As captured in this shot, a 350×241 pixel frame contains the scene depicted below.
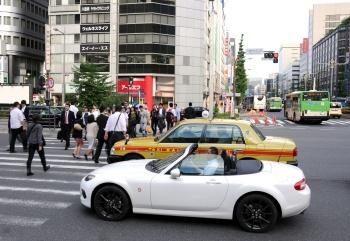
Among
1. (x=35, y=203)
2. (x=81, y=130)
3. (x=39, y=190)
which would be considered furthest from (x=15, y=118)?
(x=35, y=203)

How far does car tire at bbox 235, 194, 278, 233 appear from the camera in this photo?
626 centimetres

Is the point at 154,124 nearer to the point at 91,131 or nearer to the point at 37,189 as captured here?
the point at 91,131

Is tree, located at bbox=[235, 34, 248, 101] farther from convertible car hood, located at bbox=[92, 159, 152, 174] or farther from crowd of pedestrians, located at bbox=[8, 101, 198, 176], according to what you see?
convertible car hood, located at bbox=[92, 159, 152, 174]

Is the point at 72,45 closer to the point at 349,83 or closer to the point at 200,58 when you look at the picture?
the point at 200,58

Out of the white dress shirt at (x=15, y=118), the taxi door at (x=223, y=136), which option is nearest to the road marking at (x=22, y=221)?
the taxi door at (x=223, y=136)

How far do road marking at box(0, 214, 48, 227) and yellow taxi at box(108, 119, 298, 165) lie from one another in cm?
362

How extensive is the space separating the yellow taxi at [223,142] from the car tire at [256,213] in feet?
9.85

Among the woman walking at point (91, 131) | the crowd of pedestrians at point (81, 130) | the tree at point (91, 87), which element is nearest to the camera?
the crowd of pedestrians at point (81, 130)

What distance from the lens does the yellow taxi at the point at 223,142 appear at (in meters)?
9.40

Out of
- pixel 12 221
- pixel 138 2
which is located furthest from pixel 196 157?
pixel 138 2

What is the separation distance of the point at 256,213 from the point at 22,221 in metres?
3.60

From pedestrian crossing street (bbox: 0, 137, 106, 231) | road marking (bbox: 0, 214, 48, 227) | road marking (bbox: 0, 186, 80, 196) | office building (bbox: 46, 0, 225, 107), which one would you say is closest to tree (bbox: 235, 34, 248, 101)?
office building (bbox: 46, 0, 225, 107)

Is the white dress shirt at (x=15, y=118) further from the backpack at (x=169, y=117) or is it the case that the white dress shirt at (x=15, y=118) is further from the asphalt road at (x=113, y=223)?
the backpack at (x=169, y=117)

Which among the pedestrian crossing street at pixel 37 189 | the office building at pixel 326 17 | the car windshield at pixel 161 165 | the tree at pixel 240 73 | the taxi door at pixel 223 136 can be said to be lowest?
the pedestrian crossing street at pixel 37 189
